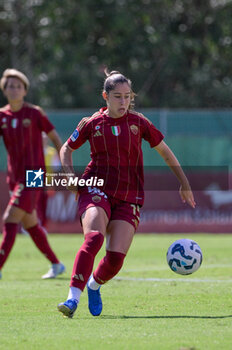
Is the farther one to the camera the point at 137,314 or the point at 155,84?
the point at 155,84

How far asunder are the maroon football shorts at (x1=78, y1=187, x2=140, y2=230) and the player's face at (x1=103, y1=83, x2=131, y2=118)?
2.32ft

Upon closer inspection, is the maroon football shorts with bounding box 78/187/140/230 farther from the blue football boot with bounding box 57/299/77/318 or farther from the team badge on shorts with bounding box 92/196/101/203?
the blue football boot with bounding box 57/299/77/318

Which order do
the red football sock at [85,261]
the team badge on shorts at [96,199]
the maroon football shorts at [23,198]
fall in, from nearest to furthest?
the red football sock at [85,261], the team badge on shorts at [96,199], the maroon football shorts at [23,198]

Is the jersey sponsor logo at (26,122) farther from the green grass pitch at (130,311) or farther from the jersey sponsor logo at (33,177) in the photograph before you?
the green grass pitch at (130,311)

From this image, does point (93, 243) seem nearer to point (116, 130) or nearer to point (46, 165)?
point (116, 130)

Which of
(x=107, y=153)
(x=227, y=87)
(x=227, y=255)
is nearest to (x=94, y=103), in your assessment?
(x=227, y=87)

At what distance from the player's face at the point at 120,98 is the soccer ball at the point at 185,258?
1.40m

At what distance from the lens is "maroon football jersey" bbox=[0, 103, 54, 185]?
10.1 meters

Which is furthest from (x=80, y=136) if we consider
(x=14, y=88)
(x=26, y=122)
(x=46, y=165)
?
(x=46, y=165)

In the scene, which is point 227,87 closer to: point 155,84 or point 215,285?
point 155,84

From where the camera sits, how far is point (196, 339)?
18.1 ft

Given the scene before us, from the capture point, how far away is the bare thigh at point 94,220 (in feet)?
22.0

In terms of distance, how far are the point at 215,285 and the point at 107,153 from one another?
2.67m

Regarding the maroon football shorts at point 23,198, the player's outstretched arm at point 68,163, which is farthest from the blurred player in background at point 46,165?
the player's outstretched arm at point 68,163
